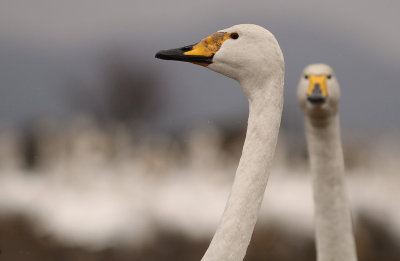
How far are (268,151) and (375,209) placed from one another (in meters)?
12.0

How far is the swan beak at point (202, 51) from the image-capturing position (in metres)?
3.64

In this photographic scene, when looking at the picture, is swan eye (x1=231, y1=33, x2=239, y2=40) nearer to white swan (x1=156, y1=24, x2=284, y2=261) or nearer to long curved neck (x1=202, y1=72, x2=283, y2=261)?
white swan (x1=156, y1=24, x2=284, y2=261)

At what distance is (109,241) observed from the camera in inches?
509

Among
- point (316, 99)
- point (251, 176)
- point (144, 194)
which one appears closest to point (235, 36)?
point (251, 176)

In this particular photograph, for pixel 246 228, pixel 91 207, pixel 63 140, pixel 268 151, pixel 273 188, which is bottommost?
pixel 246 228

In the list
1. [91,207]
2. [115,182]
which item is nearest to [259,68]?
[91,207]

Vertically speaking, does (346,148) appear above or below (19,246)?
above

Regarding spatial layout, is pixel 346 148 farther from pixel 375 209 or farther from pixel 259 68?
pixel 259 68

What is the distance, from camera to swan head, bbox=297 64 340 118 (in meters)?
5.10

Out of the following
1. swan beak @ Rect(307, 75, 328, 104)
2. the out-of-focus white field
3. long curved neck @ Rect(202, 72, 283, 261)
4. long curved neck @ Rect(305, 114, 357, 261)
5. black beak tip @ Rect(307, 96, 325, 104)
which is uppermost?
the out-of-focus white field

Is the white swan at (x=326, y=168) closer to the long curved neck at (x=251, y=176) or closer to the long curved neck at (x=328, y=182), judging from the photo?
the long curved neck at (x=328, y=182)

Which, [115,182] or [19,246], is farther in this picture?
[115,182]

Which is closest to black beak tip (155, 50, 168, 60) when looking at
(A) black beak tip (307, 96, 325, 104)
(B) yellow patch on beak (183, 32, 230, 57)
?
(B) yellow patch on beak (183, 32, 230, 57)

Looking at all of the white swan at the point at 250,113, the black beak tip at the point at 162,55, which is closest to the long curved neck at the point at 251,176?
the white swan at the point at 250,113
